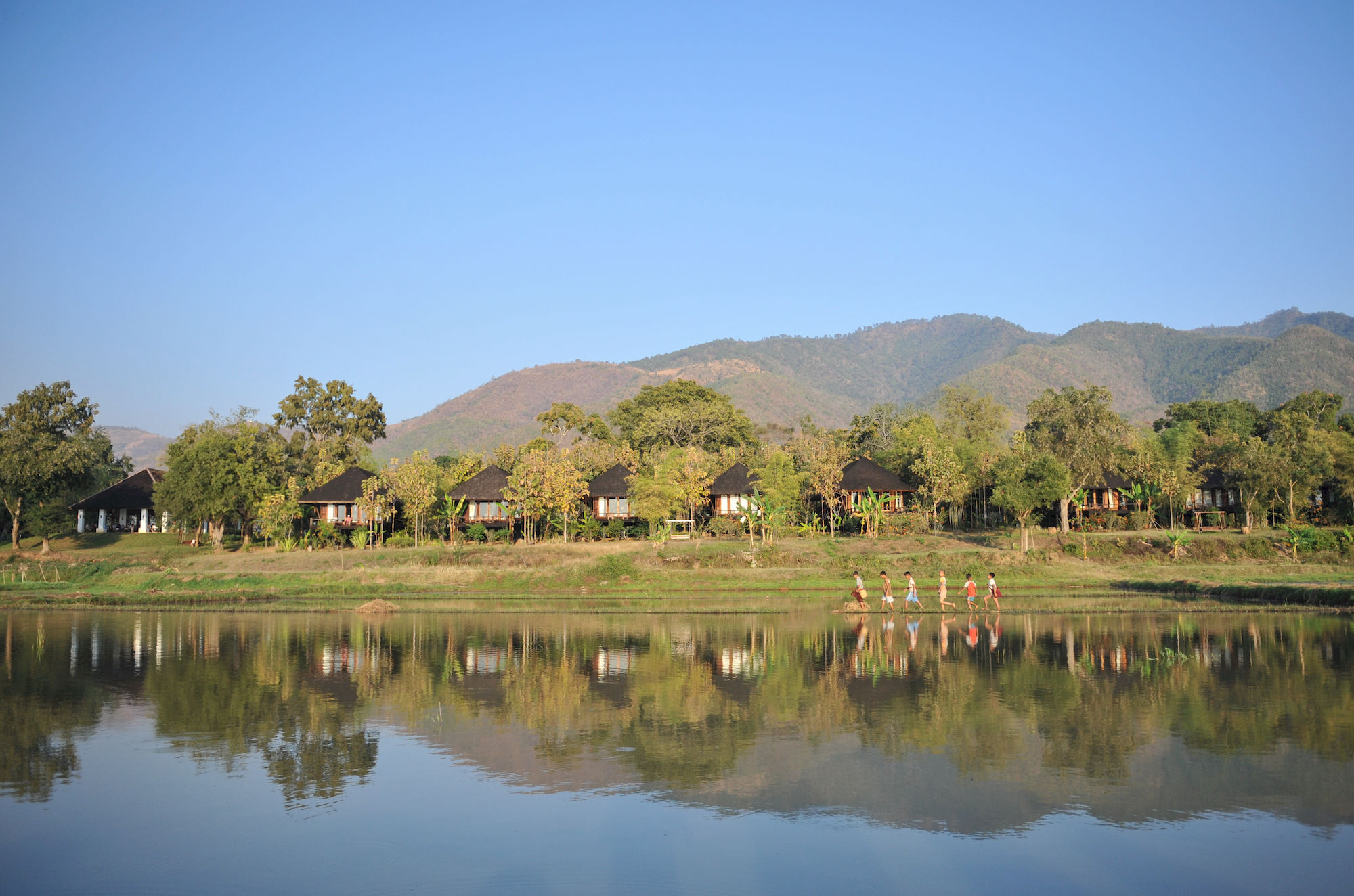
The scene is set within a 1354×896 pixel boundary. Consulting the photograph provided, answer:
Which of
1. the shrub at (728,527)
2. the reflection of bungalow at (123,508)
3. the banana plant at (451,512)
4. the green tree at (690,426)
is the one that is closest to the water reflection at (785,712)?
the shrub at (728,527)

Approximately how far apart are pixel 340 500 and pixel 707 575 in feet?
110

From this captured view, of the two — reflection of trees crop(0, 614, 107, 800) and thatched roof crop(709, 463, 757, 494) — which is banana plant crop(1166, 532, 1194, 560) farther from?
reflection of trees crop(0, 614, 107, 800)

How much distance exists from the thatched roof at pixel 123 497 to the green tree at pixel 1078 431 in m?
70.7

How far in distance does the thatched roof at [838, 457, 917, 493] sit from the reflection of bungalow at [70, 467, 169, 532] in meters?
57.1

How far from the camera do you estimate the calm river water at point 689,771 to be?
31.5 ft

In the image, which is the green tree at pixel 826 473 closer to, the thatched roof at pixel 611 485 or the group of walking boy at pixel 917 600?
the thatched roof at pixel 611 485

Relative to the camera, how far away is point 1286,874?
30.0 ft

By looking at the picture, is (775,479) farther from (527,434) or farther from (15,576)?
(527,434)

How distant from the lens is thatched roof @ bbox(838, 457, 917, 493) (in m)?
63.1

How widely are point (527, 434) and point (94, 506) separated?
368 feet

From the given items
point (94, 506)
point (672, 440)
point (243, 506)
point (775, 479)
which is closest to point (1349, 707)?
point (775, 479)

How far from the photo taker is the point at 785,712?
16.6 metres

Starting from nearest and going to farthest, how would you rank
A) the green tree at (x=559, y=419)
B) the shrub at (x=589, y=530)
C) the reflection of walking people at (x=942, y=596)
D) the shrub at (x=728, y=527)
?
the reflection of walking people at (x=942, y=596) → the shrub at (x=589, y=530) → the shrub at (x=728, y=527) → the green tree at (x=559, y=419)

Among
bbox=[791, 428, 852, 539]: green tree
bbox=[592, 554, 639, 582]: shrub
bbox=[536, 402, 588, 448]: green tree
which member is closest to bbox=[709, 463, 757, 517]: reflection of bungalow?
bbox=[791, 428, 852, 539]: green tree
